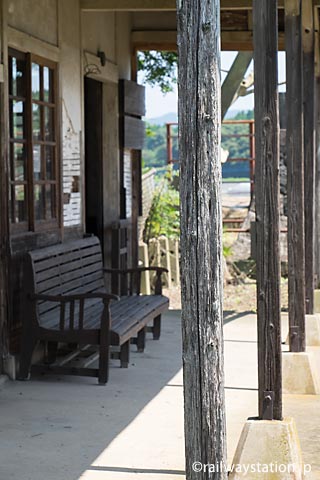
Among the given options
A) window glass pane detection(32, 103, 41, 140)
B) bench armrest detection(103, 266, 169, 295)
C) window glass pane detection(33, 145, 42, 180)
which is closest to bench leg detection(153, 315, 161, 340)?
bench armrest detection(103, 266, 169, 295)

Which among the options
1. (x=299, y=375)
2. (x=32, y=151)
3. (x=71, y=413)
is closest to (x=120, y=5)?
(x=32, y=151)

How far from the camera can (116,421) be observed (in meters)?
6.07

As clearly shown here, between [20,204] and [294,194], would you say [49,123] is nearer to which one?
[20,204]

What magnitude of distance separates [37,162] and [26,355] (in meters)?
1.63

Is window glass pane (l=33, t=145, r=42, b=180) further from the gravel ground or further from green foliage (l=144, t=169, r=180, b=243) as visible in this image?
green foliage (l=144, t=169, r=180, b=243)

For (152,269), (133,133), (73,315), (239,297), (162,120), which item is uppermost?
(162,120)

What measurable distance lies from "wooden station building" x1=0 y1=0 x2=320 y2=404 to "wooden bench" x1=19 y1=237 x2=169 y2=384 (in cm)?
16

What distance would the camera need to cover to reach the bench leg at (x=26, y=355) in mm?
7086

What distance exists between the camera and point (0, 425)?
5.91 metres

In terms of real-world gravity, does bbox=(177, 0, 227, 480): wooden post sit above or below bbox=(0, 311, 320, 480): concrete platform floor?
above

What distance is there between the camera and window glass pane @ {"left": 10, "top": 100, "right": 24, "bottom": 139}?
7285 millimetres

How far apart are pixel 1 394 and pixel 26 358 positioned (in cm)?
47

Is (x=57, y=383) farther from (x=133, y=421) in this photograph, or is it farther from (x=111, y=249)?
(x=111, y=249)

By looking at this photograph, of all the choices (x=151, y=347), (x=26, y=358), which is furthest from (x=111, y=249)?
(x=26, y=358)
